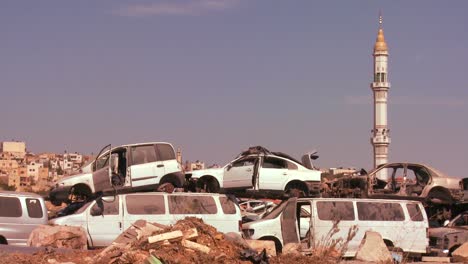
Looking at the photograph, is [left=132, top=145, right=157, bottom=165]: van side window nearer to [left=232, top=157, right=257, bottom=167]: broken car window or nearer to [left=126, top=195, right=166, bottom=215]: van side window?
[left=232, top=157, right=257, bottom=167]: broken car window

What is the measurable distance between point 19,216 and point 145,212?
2910 millimetres

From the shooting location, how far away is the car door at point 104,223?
1897 centimetres

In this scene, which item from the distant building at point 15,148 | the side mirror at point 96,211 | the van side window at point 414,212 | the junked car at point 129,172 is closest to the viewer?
the side mirror at point 96,211

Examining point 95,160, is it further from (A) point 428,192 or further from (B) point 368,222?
(A) point 428,192

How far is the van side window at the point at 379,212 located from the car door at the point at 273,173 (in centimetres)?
327

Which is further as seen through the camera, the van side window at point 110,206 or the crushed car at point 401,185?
the crushed car at point 401,185

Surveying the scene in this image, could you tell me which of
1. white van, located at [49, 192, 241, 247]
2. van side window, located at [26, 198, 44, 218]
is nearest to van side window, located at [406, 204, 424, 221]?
white van, located at [49, 192, 241, 247]

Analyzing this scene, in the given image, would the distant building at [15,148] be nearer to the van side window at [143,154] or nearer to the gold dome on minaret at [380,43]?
the gold dome on minaret at [380,43]

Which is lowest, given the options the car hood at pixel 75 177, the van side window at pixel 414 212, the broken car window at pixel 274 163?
the van side window at pixel 414 212

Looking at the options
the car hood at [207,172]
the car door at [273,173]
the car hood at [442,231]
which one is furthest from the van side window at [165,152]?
the car hood at [442,231]

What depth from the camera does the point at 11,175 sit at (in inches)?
4838

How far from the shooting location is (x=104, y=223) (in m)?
19.0

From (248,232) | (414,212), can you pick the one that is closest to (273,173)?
(248,232)

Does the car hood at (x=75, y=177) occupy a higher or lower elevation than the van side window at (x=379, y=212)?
higher
